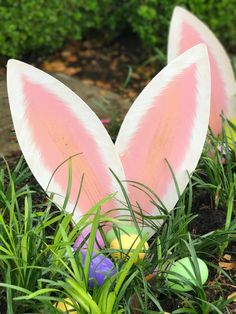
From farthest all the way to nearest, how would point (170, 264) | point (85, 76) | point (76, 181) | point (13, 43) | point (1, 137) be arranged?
point (85, 76) → point (13, 43) → point (1, 137) → point (76, 181) → point (170, 264)

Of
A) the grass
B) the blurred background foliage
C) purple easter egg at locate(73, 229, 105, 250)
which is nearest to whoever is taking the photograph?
the grass

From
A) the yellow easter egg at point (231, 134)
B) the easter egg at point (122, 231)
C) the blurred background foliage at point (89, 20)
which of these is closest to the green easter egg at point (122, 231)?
the easter egg at point (122, 231)

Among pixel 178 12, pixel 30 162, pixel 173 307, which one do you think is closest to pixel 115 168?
pixel 30 162

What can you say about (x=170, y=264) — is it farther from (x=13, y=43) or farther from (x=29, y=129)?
(x=13, y=43)

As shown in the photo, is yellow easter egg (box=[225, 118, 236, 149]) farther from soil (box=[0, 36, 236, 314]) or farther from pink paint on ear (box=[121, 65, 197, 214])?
soil (box=[0, 36, 236, 314])

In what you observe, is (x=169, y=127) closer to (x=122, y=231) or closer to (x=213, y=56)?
(x=122, y=231)

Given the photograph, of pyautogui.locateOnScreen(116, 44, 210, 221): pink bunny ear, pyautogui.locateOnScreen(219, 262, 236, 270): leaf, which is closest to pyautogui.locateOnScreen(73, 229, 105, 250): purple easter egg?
pyautogui.locateOnScreen(116, 44, 210, 221): pink bunny ear
